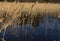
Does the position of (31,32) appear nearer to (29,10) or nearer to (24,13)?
(24,13)

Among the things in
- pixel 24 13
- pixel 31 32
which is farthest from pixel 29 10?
pixel 31 32

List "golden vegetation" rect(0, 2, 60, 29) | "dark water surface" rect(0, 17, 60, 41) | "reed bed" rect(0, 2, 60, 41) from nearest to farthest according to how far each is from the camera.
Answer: "dark water surface" rect(0, 17, 60, 41) → "reed bed" rect(0, 2, 60, 41) → "golden vegetation" rect(0, 2, 60, 29)

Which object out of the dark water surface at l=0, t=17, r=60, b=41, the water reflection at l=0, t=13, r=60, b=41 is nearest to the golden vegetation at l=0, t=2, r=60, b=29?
the water reflection at l=0, t=13, r=60, b=41

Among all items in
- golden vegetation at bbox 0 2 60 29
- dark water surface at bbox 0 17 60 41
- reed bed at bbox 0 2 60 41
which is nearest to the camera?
dark water surface at bbox 0 17 60 41

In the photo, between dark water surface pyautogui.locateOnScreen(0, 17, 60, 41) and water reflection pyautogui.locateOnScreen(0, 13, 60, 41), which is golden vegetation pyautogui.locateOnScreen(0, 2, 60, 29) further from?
dark water surface pyautogui.locateOnScreen(0, 17, 60, 41)

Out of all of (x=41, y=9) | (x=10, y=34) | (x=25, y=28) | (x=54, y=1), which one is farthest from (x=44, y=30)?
(x=54, y=1)

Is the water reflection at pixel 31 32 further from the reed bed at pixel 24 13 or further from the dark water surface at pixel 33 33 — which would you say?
the reed bed at pixel 24 13

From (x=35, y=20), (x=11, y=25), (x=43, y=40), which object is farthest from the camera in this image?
(x=35, y=20)

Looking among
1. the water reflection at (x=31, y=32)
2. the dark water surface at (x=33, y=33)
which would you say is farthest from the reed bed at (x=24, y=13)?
the dark water surface at (x=33, y=33)

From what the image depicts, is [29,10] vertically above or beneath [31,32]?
above

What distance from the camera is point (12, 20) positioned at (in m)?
8.02

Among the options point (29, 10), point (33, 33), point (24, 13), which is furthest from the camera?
point (29, 10)

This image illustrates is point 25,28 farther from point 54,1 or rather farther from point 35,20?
point 54,1

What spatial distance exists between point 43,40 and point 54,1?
9337 mm
